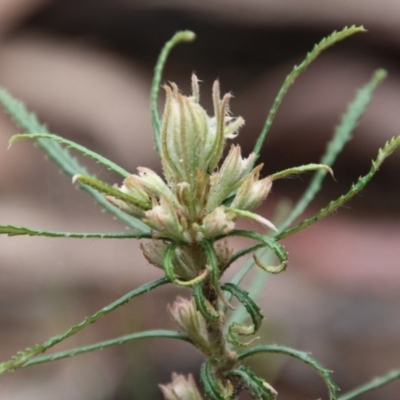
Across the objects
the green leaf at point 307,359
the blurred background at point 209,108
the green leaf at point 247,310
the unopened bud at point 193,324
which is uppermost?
the blurred background at point 209,108

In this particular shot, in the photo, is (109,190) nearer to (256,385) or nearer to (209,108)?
(256,385)

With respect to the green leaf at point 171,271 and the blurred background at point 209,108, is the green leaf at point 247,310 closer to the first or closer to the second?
the green leaf at point 171,271

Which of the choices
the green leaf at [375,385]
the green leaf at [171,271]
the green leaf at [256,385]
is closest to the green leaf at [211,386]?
the green leaf at [256,385]

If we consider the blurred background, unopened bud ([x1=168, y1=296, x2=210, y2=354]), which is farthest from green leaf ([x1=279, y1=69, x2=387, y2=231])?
the blurred background

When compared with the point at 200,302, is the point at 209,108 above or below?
above

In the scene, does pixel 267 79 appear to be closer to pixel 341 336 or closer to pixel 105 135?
pixel 105 135

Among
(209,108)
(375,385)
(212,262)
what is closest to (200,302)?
(212,262)

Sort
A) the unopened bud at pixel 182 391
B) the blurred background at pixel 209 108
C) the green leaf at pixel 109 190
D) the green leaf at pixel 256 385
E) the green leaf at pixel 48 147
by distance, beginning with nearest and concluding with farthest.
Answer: the green leaf at pixel 109 190 → the green leaf at pixel 256 385 → the unopened bud at pixel 182 391 → the green leaf at pixel 48 147 → the blurred background at pixel 209 108
